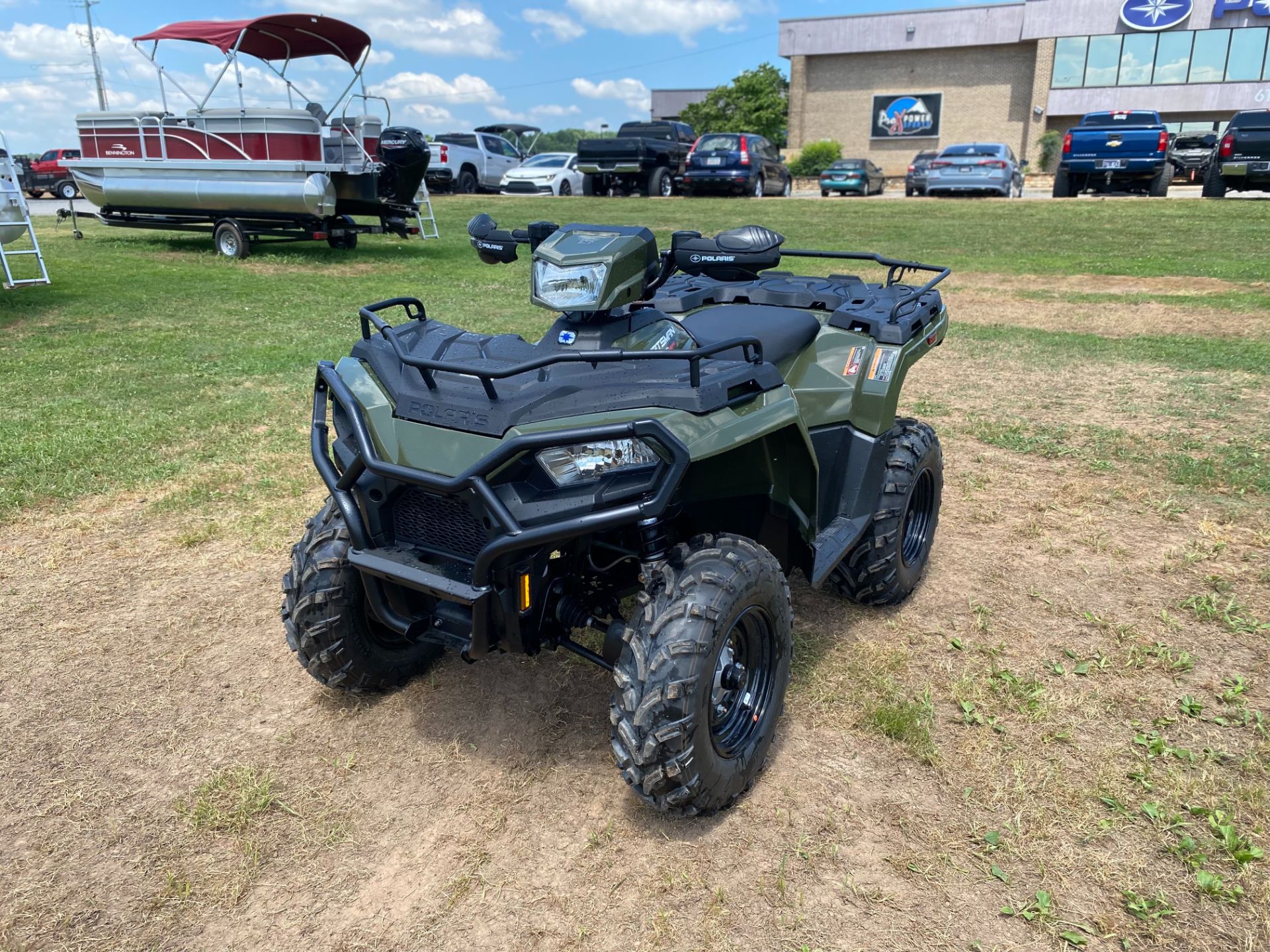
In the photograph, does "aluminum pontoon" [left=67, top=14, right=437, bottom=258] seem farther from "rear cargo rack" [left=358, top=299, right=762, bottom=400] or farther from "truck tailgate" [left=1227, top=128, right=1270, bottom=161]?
"truck tailgate" [left=1227, top=128, right=1270, bottom=161]

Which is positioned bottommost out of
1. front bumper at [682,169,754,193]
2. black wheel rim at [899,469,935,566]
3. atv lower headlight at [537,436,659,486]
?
black wheel rim at [899,469,935,566]

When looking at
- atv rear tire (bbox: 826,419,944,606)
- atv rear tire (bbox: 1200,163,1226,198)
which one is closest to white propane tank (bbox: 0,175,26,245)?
atv rear tire (bbox: 826,419,944,606)

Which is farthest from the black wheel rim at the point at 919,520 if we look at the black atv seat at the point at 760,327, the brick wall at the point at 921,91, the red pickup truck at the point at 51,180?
the brick wall at the point at 921,91

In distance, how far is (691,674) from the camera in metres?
2.38

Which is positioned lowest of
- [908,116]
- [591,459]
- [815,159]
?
[591,459]

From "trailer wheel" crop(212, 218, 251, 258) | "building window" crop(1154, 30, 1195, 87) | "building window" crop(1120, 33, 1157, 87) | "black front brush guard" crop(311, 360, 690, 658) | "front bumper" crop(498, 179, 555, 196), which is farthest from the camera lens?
"building window" crop(1120, 33, 1157, 87)

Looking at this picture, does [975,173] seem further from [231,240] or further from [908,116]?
[908,116]

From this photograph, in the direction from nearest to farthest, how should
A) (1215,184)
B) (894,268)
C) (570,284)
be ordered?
(570,284) → (894,268) → (1215,184)

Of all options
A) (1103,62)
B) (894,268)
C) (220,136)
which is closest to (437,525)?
(894,268)

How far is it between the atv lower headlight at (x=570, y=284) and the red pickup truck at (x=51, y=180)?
30.4 metres

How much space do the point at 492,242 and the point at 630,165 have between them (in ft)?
70.0

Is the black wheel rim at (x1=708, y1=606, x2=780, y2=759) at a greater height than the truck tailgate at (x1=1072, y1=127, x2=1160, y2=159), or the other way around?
the truck tailgate at (x1=1072, y1=127, x2=1160, y2=159)

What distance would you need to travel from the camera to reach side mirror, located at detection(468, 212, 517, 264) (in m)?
3.15

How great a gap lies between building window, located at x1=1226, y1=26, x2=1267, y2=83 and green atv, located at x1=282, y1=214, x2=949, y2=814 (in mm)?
48315
